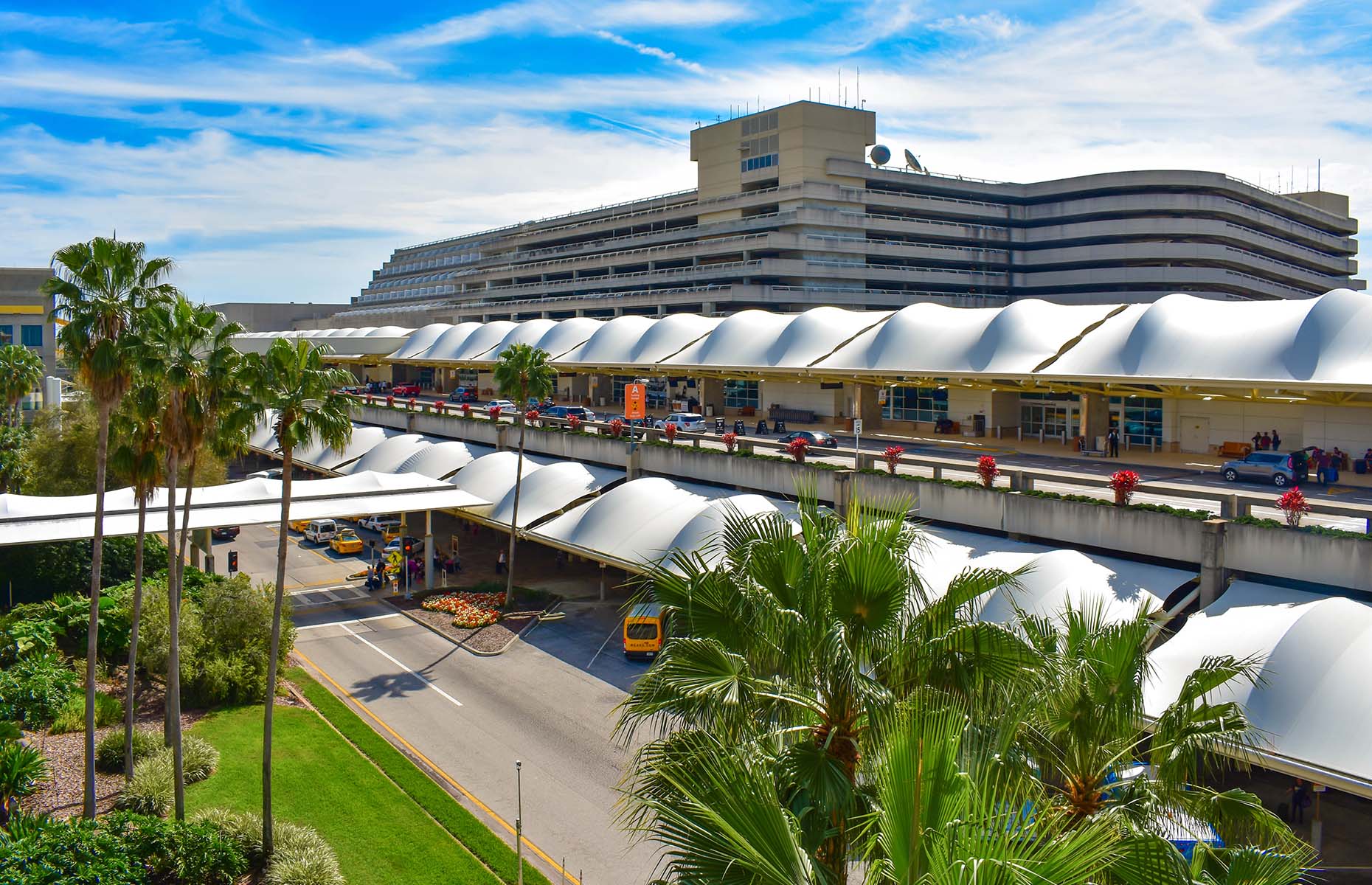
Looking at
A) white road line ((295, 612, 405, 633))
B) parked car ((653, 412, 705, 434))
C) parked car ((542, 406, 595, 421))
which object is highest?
parked car ((542, 406, 595, 421))

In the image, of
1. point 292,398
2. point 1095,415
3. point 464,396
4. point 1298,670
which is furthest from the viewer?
point 464,396

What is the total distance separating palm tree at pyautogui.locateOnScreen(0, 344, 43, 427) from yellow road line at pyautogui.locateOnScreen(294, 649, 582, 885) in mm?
45488

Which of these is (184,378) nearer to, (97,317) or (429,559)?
(97,317)

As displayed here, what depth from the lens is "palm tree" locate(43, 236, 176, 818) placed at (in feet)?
81.3

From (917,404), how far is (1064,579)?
3548 cm

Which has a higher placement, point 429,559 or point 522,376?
point 522,376

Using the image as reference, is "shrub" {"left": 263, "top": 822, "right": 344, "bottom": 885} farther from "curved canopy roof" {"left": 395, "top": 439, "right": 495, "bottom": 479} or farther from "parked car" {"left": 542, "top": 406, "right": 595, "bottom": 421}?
"parked car" {"left": 542, "top": 406, "right": 595, "bottom": 421}

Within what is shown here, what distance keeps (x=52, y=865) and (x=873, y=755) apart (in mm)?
19229

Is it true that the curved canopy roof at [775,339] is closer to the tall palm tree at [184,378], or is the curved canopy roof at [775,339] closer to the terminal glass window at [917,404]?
the terminal glass window at [917,404]

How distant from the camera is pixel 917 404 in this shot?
208 ft

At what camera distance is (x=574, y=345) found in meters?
85.5

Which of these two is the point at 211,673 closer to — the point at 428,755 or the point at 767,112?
the point at 428,755

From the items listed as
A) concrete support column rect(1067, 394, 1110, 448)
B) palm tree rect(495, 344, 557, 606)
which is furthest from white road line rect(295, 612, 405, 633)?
concrete support column rect(1067, 394, 1110, 448)

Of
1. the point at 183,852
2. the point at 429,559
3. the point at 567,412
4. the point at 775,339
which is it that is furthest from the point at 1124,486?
the point at 567,412
